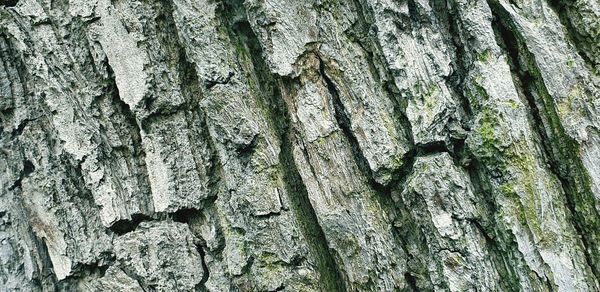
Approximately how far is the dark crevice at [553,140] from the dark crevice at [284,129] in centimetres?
105

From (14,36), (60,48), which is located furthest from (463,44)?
(14,36)

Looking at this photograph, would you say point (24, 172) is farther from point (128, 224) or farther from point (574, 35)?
point (574, 35)

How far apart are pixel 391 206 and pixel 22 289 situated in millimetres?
2028

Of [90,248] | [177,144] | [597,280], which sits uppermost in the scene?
[177,144]

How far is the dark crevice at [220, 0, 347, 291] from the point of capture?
279cm

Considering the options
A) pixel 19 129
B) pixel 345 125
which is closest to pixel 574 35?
pixel 345 125

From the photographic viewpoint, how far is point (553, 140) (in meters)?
2.62

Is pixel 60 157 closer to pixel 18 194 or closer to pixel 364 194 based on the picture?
pixel 18 194

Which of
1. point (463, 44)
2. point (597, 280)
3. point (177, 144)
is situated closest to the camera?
point (597, 280)

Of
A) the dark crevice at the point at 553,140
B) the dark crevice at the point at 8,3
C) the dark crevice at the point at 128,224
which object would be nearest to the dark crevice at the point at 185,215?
the dark crevice at the point at 128,224

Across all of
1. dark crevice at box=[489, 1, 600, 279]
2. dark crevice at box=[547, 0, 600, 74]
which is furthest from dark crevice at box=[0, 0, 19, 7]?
dark crevice at box=[547, 0, 600, 74]

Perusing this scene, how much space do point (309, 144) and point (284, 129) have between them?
17 cm

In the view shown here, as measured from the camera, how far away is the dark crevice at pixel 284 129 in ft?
9.16

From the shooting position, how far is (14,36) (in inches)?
119
